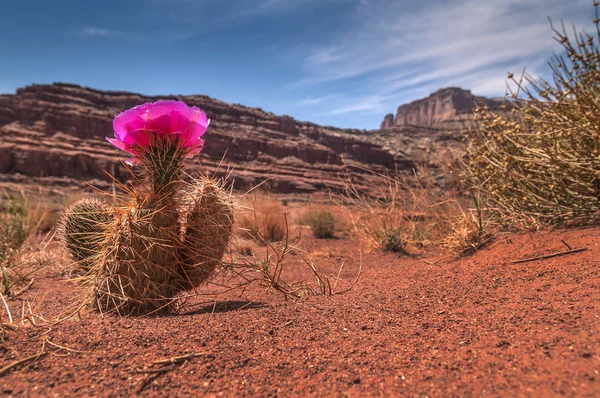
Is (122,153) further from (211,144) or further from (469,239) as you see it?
(469,239)

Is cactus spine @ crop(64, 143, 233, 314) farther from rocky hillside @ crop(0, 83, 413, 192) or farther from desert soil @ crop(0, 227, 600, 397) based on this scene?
rocky hillside @ crop(0, 83, 413, 192)

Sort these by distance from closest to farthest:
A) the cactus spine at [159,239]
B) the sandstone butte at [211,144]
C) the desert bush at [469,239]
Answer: the cactus spine at [159,239], the desert bush at [469,239], the sandstone butte at [211,144]

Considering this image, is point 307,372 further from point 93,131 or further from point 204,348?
point 93,131

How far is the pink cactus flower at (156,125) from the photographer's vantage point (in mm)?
2080

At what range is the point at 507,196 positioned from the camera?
3.96 metres

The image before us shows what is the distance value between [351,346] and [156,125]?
5.02ft

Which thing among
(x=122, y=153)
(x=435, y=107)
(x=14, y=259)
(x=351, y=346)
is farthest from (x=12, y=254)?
(x=435, y=107)

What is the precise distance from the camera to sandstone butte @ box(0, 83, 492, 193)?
3117 cm

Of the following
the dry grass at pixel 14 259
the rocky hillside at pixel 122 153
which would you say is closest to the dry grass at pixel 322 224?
the dry grass at pixel 14 259

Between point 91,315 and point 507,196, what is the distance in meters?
3.83

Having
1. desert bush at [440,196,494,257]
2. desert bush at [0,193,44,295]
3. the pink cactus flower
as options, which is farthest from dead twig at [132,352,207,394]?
desert bush at [440,196,494,257]

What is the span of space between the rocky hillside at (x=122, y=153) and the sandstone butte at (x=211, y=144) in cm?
7

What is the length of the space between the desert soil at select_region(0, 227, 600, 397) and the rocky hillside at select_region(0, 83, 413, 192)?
24505mm

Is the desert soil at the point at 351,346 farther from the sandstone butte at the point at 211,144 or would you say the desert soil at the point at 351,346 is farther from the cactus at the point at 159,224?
the sandstone butte at the point at 211,144
